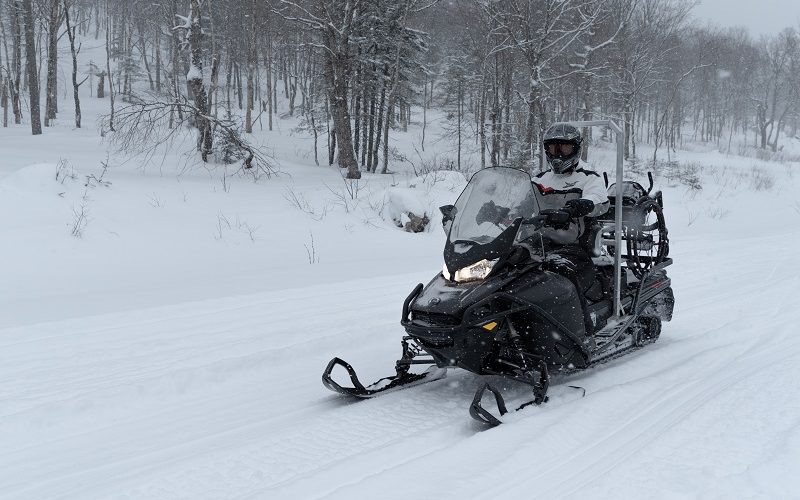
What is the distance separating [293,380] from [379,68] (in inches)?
887

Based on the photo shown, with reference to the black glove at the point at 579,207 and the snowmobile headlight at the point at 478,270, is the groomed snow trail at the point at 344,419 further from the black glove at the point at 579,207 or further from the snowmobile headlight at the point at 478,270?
the black glove at the point at 579,207

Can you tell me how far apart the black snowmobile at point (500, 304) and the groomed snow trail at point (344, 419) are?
0.24 m

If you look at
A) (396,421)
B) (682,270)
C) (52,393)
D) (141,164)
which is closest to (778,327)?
(682,270)

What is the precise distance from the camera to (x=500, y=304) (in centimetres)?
431

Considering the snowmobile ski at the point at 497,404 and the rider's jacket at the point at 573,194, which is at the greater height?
the rider's jacket at the point at 573,194

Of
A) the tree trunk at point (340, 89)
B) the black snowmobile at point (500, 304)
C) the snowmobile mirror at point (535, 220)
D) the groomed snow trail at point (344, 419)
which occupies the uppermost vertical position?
the tree trunk at point (340, 89)

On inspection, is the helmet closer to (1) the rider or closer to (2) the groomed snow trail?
(1) the rider

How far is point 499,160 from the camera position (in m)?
28.2

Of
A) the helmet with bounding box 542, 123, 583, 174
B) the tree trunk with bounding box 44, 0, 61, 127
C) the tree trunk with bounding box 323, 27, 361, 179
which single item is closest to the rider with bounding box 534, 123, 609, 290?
the helmet with bounding box 542, 123, 583, 174

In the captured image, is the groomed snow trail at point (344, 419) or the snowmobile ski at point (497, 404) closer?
the groomed snow trail at point (344, 419)

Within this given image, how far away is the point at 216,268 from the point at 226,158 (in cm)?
843

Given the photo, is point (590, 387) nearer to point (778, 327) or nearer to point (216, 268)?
point (778, 327)

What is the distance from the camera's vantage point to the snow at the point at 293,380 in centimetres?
330

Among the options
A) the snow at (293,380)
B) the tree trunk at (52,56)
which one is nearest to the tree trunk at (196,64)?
the snow at (293,380)
